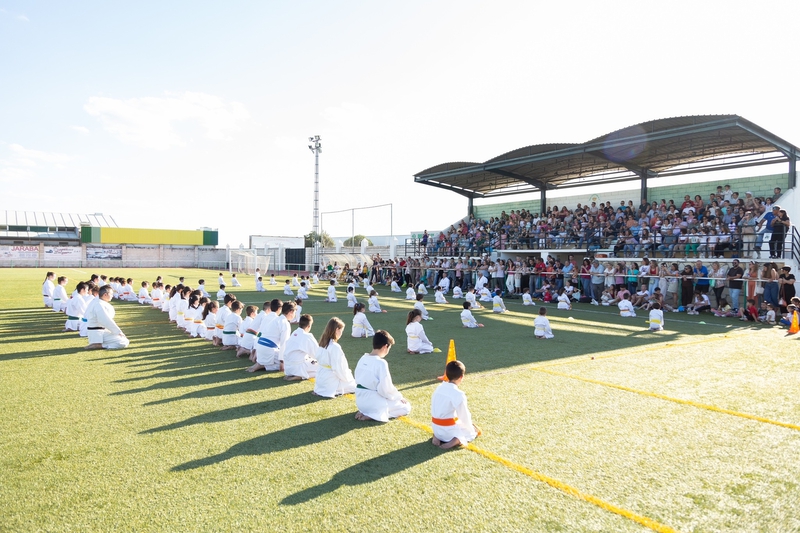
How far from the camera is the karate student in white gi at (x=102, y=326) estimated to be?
9703 millimetres

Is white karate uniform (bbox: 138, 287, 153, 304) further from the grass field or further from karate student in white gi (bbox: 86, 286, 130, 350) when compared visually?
the grass field

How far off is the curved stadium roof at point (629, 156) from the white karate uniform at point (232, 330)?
17.5 meters

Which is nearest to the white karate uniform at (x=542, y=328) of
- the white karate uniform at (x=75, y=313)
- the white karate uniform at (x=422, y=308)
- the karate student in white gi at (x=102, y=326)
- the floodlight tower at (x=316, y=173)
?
the white karate uniform at (x=422, y=308)

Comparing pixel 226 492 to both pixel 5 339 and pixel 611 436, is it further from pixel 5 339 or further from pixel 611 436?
pixel 5 339

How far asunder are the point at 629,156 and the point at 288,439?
22.6 meters

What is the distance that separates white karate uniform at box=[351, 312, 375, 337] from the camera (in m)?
11.3

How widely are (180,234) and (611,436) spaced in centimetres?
6482

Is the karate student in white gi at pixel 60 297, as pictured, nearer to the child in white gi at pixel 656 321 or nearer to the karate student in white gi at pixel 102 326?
the karate student in white gi at pixel 102 326

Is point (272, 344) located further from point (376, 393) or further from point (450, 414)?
point (450, 414)

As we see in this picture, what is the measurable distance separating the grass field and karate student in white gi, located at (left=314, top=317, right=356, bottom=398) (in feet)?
0.68

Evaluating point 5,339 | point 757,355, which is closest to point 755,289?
point 757,355

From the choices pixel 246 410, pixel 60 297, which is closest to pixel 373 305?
pixel 60 297

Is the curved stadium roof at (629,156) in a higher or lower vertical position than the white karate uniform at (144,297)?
higher

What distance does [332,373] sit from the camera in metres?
6.69
